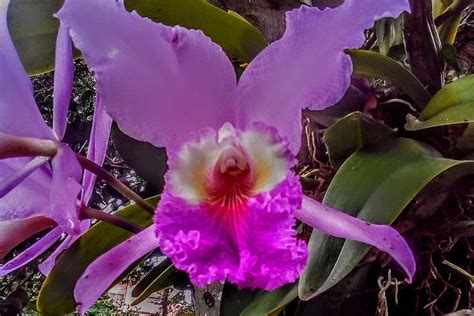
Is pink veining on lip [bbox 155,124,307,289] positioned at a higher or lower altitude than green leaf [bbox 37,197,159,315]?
higher

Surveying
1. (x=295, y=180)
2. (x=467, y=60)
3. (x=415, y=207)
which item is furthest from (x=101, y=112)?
(x=467, y=60)

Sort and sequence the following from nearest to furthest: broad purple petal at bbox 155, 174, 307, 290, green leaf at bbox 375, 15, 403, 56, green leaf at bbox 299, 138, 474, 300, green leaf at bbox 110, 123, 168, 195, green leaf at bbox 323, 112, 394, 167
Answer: broad purple petal at bbox 155, 174, 307, 290
green leaf at bbox 299, 138, 474, 300
green leaf at bbox 323, 112, 394, 167
green leaf at bbox 110, 123, 168, 195
green leaf at bbox 375, 15, 403, 56

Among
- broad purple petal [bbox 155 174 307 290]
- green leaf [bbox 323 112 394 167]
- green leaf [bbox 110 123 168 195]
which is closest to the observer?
broad purple petal [bbox 155 174 307 290]

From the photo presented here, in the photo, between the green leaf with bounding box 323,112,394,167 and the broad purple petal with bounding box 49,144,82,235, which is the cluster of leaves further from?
the broad purple petal with bounding box 49,144,82,235

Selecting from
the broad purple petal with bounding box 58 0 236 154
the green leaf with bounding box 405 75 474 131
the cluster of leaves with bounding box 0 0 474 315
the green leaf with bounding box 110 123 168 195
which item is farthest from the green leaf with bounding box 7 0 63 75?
the green leaf with bounding box 405 75 474 131

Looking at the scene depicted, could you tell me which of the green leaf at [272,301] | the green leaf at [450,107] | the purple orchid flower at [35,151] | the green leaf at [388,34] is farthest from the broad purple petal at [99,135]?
the green leaf at [388,34]

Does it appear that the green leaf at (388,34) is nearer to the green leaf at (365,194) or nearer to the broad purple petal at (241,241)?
the green leaf at (365,194)

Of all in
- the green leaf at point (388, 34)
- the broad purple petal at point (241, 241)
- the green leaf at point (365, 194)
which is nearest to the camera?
the broad purple petal at point (241, 241)
